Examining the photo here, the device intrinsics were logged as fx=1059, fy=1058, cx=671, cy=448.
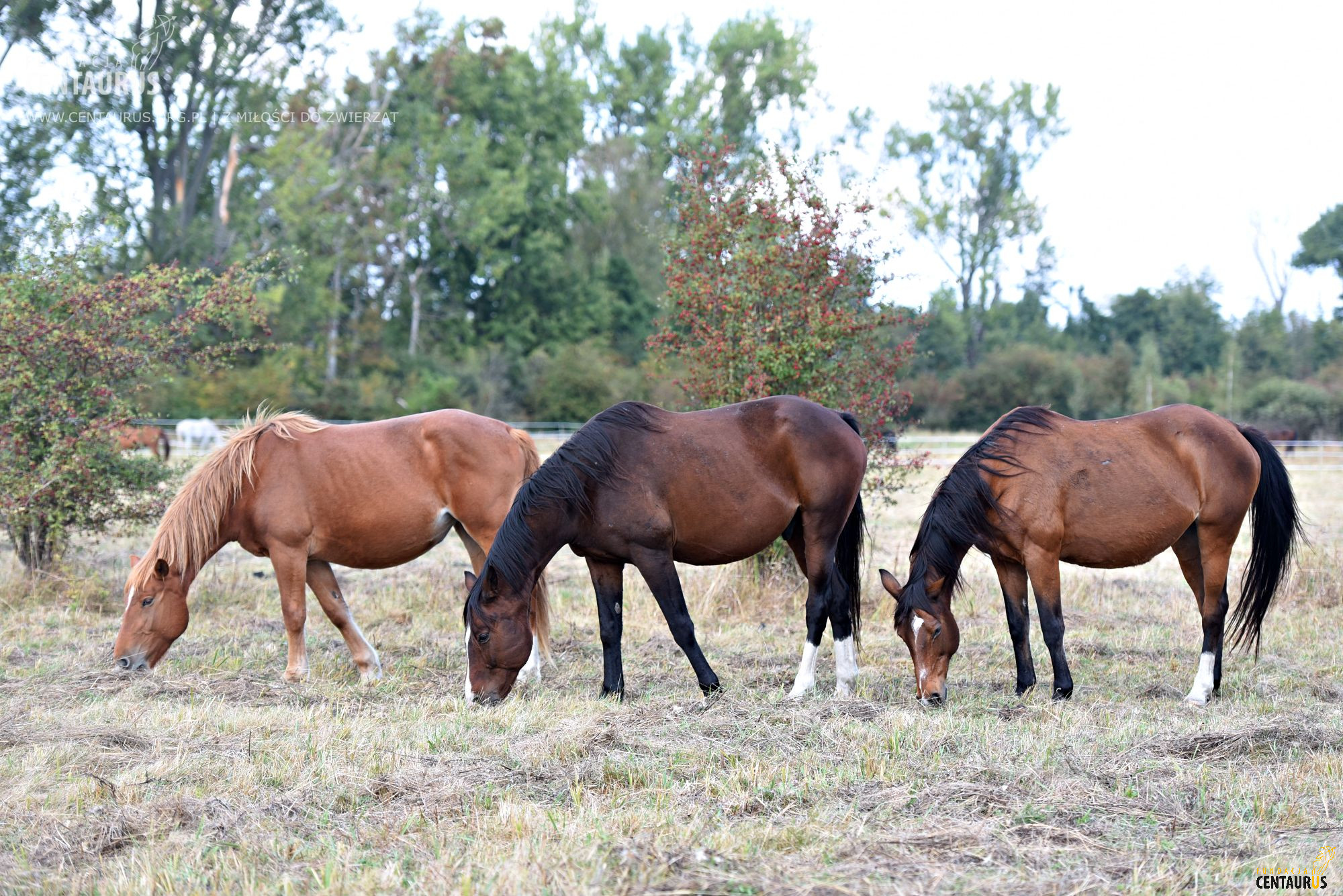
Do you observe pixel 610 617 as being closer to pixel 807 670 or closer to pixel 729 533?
pixel 729 533

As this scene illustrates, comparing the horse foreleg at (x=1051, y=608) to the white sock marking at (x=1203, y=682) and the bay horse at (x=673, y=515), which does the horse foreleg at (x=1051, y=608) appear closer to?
the white sock marking at (x=1203, y=682)

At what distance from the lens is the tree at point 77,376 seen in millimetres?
8859

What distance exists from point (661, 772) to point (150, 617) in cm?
386

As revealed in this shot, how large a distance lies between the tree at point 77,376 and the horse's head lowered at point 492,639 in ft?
14.9

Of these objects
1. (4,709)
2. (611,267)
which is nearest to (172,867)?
(4,709)

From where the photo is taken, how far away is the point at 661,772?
4.28 m

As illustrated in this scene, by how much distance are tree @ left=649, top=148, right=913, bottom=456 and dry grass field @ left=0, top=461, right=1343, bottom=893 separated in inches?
98.0

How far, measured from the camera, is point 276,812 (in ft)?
12.5

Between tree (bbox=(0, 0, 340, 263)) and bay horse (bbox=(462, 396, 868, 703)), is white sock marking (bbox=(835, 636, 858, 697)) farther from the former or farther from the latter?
tree (bbox=(0, 0, 340, 263))

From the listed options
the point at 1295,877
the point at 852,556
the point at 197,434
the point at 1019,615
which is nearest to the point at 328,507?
the point at 852,556

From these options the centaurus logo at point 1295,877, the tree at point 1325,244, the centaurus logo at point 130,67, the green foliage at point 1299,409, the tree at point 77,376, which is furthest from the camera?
the tree at point 1325,244

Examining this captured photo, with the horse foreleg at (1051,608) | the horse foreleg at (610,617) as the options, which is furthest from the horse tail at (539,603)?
the horse foreleg at (1051,608)

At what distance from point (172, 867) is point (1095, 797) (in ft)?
10.4

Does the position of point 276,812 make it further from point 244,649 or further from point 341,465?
A: point 244,649
